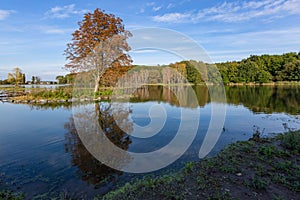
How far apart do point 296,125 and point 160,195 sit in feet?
26.0

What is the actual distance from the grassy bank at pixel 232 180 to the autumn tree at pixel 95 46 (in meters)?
17.3

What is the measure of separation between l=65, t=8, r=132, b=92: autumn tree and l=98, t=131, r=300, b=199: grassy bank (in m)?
17.3

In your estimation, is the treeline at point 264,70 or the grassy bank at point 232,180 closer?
the grassy bank at point 232,180

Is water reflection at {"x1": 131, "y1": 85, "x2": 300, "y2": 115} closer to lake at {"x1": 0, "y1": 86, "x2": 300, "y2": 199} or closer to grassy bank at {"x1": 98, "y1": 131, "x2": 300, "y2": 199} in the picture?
lake at {"x1": 0, "y1": 86, "x2": 300, "y2": 199}

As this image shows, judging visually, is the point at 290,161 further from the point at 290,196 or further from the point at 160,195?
the point at 160,195

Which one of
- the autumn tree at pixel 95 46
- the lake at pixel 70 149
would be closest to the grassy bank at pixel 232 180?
the lake at pixel 70 149

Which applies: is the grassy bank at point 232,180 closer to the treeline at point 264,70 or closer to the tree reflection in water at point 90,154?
the tree reflection in water at point 90,154

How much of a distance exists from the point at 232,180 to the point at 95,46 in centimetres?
1880

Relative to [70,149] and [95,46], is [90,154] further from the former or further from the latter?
[95,46]

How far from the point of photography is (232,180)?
344 centimetres

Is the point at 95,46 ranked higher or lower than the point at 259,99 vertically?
higher

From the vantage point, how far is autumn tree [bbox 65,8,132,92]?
19.8 metres

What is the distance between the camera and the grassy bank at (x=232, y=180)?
3025 millimetres

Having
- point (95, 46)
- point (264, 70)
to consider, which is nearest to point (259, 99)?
point (95, 46)
